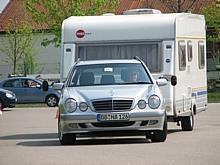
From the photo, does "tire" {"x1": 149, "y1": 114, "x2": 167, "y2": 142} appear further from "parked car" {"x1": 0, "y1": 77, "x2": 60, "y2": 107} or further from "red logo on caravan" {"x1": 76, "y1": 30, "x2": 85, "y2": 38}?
"parked car" {"x1": 0, "y1": 77, "x2": 60, "y2": 107}

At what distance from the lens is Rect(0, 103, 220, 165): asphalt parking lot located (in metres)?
13.8

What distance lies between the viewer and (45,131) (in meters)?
23.1

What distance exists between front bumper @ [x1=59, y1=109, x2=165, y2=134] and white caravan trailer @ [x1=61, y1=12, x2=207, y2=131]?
9.34 feet

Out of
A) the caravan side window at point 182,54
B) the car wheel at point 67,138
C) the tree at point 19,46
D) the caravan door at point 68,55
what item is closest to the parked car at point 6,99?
the caravan door at point 68,55

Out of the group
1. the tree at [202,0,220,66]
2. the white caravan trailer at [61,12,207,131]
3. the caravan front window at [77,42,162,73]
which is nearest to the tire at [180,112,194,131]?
the white caravan trailer at [61,12,207,131]

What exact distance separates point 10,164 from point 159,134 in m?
4.46

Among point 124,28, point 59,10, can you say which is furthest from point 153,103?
point 59,10

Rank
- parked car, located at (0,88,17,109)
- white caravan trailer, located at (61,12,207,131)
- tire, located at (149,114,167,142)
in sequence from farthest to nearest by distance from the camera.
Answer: parked car, located at (0,88,17,109)
white caravan trailer, located at (61,12,207,131)
tire, located at (149,114,167,142)

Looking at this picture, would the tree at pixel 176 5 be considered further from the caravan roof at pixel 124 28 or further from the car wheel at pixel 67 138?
the car wheel at pixel 67 138

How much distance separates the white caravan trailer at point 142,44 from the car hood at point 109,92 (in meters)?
2.39

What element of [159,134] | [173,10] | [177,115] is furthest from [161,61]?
[173,10]

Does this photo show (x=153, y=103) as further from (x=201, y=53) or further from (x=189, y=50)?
(x=201, y=53)

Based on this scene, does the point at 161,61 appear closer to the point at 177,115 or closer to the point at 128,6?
the point at 177,115

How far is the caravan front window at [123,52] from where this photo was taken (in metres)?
20.5
